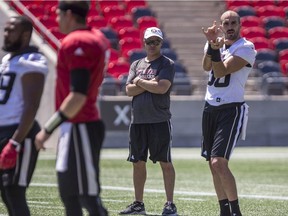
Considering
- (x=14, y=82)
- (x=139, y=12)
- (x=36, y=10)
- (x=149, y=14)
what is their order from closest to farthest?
(x=14, y=82)
(x=36, y=10)
(x=139, y=12)
(x=149, y=14)

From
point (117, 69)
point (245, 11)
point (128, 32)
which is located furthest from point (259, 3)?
point (117, 69)

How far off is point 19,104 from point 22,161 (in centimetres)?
44

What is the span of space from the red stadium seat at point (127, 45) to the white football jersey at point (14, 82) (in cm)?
1779

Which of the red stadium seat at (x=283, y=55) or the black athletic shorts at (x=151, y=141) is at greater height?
the black athletic shorts at (x=151, y=141)

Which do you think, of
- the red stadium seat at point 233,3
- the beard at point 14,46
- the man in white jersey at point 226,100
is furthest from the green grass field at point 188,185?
the red stadium seat at point 233,3

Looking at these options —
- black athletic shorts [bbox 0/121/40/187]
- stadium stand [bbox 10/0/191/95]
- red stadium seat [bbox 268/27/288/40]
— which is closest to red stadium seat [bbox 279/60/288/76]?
red stadium seat [bbox 268/27/288/40]

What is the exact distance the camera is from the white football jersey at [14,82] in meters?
7.48

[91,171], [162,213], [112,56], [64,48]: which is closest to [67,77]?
[64,48]

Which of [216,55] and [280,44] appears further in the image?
[280,44]

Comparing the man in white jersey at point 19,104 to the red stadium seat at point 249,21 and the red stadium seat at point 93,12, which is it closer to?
the red stadium seat at point 93,12

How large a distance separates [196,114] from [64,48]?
16622 mm

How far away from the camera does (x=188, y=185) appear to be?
1448 centimetres

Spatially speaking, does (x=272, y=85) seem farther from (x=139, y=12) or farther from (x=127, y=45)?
(x=139, y=12)

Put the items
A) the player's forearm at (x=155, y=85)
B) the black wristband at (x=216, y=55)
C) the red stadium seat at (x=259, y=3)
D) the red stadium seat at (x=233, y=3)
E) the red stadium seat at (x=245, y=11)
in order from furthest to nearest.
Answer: the red stadium seat at (x=259, y=3), the red stadium seat at (x=233, y=3), the red stadium seat at (x=245, y=11), the player's forearm at (x=155, y=85), the black wristband at (x=216, y=55)
